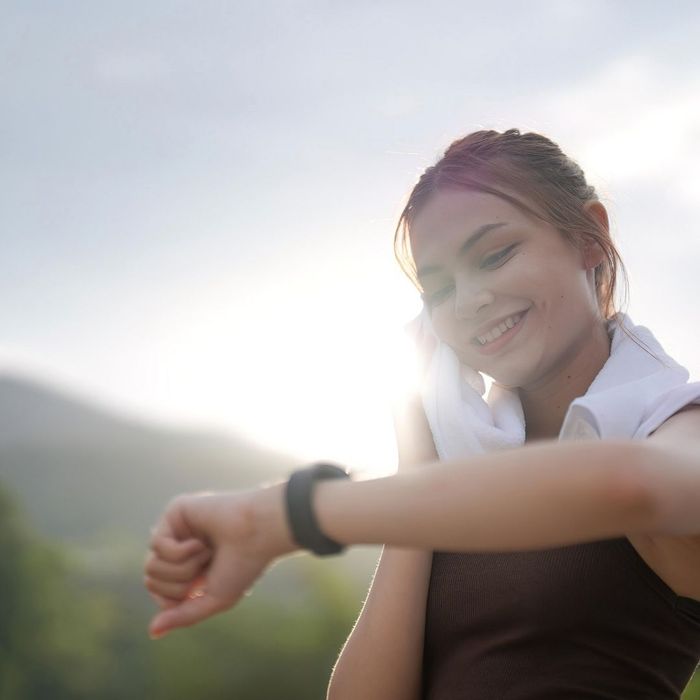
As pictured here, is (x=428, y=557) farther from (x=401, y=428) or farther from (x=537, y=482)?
(x=537, y=482)

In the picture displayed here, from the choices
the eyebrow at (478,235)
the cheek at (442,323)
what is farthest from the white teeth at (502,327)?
the eyebrow at (478,235)

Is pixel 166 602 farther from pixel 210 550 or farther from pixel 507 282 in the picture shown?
pixel 507 282

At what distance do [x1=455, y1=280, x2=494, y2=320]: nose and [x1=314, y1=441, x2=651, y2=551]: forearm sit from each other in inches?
43.1

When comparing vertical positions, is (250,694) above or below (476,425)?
below

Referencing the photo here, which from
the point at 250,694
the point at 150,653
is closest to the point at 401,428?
the point at 250,694

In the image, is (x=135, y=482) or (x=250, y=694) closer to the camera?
(x=250, y=694)

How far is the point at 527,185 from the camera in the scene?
2.87 meters

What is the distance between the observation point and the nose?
2744mm

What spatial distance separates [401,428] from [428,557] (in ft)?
1.58

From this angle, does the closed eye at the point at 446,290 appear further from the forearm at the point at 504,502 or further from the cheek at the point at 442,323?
the forearm at the point at 504,502

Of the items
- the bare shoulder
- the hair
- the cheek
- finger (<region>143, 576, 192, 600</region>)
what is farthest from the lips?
finger (<region>143, 576, 192, 600</region>)

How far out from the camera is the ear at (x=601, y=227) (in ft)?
9.59

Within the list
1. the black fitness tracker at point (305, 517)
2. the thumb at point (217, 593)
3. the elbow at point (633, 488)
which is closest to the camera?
the elbow at point (633, 488)

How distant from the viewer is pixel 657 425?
7.39ft
